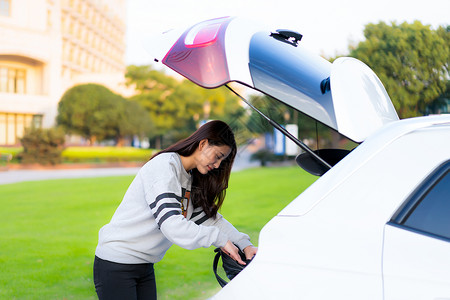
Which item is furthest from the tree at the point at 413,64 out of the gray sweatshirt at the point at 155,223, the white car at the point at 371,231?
the white car at the point at 371,231

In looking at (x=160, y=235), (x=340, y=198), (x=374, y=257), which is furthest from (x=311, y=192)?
(x=160, y=235)

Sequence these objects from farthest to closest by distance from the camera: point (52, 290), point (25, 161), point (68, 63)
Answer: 1. point (68, 63)
2. point (25, 161)
3. point (52, 290)

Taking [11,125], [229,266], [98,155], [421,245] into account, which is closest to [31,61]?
[11,125]

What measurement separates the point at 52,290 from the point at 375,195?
4533 mm

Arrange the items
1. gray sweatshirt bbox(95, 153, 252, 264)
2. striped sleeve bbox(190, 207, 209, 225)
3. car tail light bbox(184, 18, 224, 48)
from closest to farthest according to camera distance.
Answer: gray sweatshirt bbox(95, 153, 252, 264) → car tail light bbox(184, 18, 224, 48) → striped sleeve bbox(190, 207, 209, 225)

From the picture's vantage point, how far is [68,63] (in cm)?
5512

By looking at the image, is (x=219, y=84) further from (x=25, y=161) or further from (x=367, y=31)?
(x=25, y=161)

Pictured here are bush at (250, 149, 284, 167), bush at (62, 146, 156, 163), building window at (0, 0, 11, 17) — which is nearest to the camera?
bush at (62, 146, 156, 163)

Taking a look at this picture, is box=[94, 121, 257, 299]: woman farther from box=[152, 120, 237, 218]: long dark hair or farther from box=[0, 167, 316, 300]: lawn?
box=[0, 167, 316, 300]: lawn

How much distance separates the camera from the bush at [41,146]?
28.0m

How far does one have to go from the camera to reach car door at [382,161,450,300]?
1.35 meters

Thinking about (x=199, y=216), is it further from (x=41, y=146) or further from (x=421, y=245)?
(x=41, y=146)

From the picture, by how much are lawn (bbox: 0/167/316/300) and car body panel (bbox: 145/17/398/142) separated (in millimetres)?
834

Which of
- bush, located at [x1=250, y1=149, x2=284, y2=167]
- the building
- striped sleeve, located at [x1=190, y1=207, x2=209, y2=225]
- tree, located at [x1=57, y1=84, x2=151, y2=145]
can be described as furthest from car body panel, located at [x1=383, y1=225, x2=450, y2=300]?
the building
